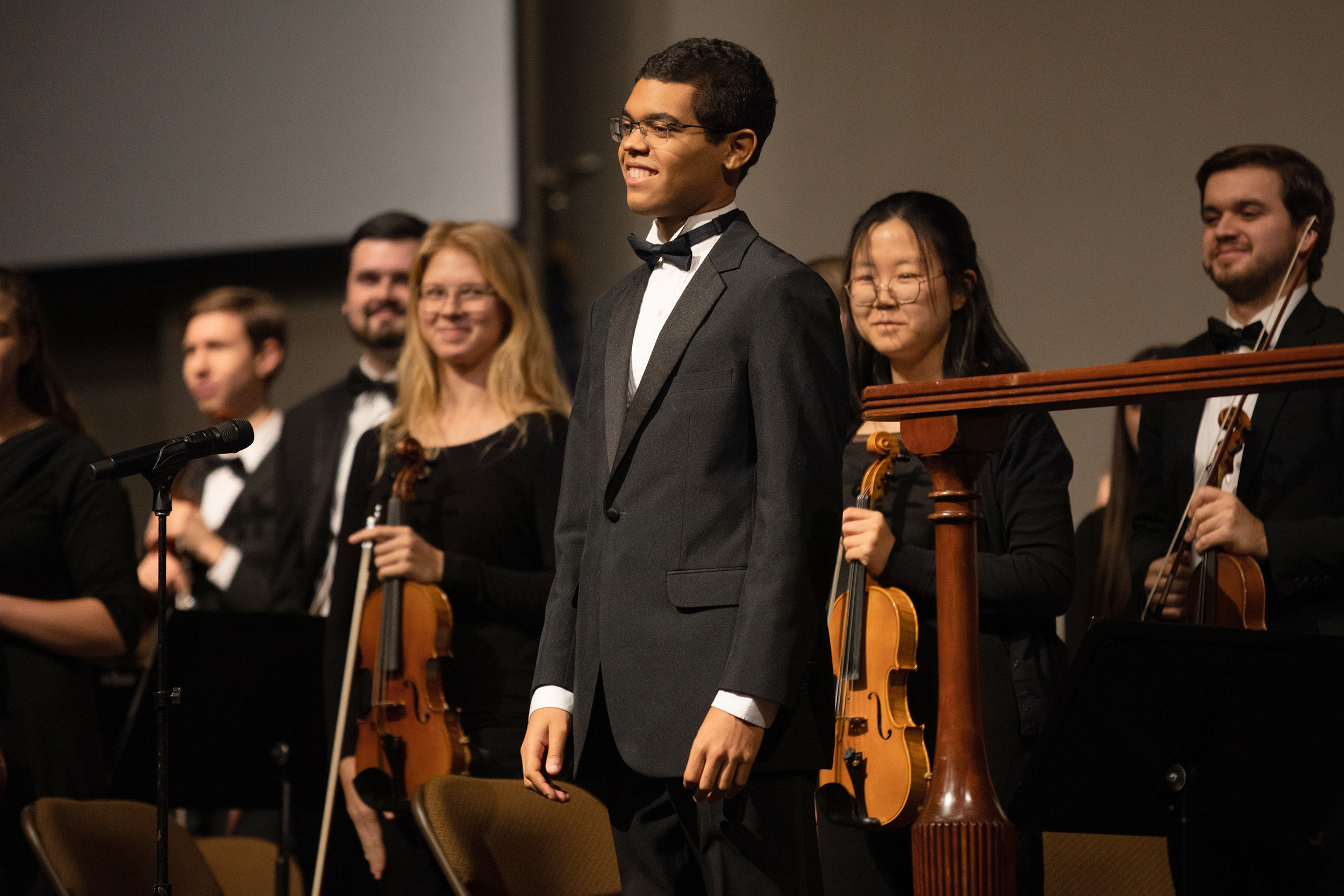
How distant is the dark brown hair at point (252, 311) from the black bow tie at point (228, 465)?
0.98ft

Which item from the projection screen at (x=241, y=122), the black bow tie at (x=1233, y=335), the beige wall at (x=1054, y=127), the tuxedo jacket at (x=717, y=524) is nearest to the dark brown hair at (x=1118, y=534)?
the black bow tie at (x=1233, y=335)

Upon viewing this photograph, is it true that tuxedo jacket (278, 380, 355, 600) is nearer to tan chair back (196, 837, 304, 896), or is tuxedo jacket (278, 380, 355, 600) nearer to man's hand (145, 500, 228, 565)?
man's hand (145, 500, 228, 565)

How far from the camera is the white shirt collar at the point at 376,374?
3830 mm

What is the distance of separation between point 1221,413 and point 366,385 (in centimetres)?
224

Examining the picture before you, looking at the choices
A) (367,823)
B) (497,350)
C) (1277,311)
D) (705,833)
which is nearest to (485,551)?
(497,350)

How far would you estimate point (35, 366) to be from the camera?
122 inches

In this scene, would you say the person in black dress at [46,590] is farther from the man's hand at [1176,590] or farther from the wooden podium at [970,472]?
the man's hand at [1176,590]

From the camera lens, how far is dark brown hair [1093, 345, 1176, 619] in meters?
3.11

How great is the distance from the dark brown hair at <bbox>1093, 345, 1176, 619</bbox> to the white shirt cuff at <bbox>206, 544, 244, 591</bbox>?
2135 mm

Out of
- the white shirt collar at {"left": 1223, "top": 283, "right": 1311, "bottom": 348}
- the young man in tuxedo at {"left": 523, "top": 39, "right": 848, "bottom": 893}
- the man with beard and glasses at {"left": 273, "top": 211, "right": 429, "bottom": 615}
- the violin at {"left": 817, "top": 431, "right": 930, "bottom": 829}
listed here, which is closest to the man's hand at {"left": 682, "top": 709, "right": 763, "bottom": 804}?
the young man in tuxedo at {"left": 523, "top": 39, "right": 848, "bottom": 893}

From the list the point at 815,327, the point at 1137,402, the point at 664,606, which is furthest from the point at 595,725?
the point at 1137,402

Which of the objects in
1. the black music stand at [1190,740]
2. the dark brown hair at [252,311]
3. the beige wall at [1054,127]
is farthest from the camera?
the beige wall at [1054,127]

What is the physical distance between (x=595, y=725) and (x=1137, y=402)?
74cm

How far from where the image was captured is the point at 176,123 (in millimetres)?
5578
